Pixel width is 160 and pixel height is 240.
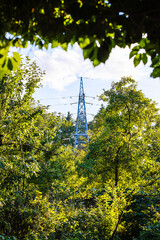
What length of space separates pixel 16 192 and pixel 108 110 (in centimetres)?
631

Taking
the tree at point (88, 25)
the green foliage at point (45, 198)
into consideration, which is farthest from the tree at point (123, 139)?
the tree at point (88, 25)

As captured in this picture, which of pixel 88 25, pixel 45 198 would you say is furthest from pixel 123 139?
pixel 88 25

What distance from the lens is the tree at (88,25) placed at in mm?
1522

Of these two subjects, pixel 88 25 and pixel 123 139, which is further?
pixel 123 139

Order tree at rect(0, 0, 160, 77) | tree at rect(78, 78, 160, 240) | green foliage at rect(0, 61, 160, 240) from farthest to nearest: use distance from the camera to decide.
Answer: tree at rect(78, 78, 160, 240), green foliage at rect(0, 61, 160, 240), tree at rect(0, 0, 160, 77)

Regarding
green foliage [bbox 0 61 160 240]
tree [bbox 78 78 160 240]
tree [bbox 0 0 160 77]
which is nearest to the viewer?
tree [bbox 0 0 160 77]

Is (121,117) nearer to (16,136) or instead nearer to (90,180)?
(90,180)

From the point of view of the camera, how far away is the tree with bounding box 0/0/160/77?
4.99 feet

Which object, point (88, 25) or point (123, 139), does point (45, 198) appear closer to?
point (123, 139)

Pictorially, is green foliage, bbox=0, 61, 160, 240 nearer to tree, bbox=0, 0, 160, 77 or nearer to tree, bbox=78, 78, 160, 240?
tree, bbox=78, 78, 160, 240

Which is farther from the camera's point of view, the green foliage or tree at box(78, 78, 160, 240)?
tree at box(78, 78, 160, 240)

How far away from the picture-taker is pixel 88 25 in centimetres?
160

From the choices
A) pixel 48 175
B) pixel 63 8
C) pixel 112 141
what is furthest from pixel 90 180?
pixel 63 8

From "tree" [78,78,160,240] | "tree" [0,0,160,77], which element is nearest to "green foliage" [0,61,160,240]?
"tree" [78,78,160,240]
